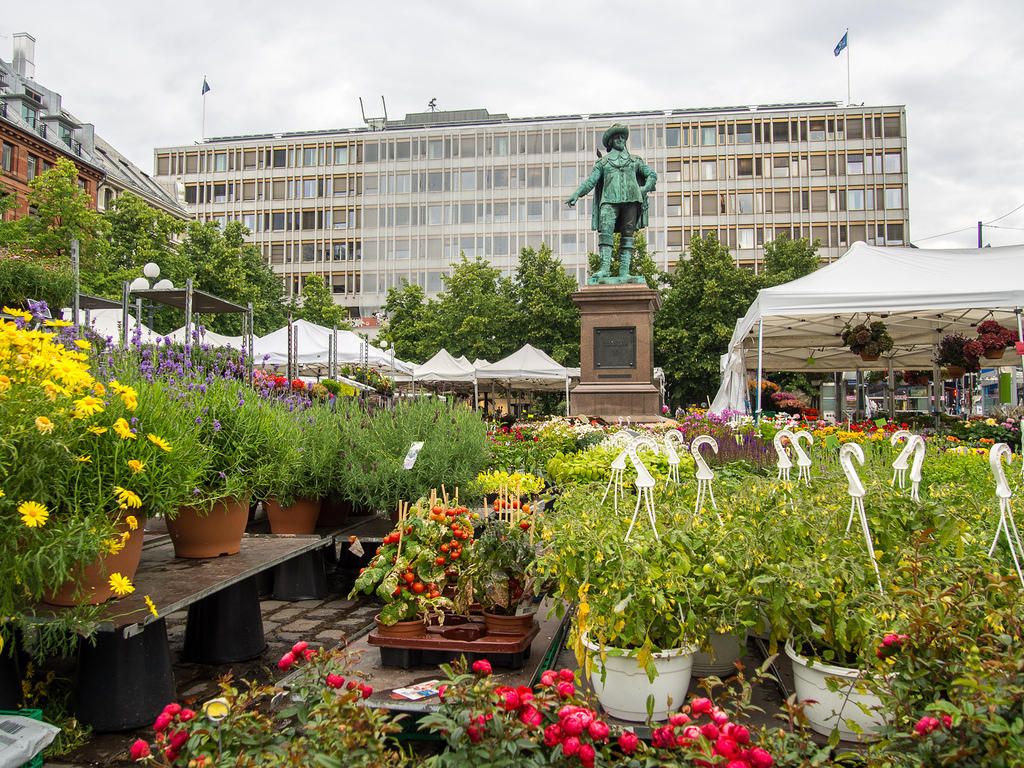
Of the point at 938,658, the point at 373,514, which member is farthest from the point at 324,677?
the point at 373,514

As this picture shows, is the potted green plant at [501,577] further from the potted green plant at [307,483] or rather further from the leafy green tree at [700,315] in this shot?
the leafy green tree at [700,315]

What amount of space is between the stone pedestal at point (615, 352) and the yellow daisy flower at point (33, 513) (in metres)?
10.3

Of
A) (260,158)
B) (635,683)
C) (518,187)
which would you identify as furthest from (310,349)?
(260,158)

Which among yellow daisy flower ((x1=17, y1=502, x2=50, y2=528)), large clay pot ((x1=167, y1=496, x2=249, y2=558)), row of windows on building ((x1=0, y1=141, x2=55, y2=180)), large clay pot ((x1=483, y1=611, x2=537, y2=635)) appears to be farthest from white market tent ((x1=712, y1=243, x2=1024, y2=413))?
row of windows on building ((x1=0, y1=141, x2=55, y2=180))

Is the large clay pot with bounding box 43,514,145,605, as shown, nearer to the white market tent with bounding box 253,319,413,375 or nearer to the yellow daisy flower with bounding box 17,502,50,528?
the yellow daisy flower with bounding box 17,502,50,528

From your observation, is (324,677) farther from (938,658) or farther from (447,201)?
(447,201)


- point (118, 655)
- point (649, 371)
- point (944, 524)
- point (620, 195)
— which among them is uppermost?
point (620, 195)

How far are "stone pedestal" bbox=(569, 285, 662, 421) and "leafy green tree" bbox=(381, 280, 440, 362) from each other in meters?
23.9

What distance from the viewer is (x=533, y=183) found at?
178ft

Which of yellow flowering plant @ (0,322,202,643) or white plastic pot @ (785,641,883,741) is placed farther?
yellow flowering plant @ (0,322,202,643)

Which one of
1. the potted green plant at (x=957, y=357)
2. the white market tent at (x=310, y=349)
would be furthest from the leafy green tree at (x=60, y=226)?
the potted green plant at (x=957, y=357)

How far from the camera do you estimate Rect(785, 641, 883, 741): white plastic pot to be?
2.41 metres

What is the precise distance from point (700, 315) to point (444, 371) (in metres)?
15.6

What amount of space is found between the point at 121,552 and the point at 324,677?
1.52m
